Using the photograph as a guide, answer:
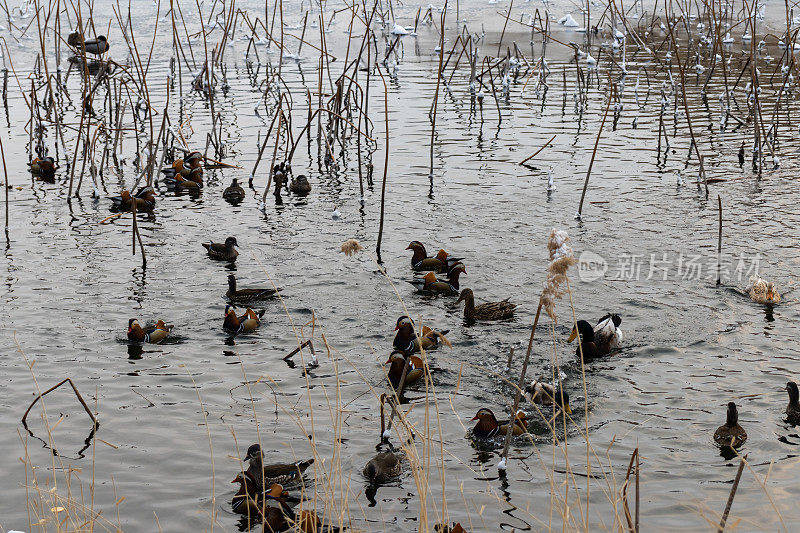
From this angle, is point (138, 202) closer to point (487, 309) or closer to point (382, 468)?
point (487, 309)

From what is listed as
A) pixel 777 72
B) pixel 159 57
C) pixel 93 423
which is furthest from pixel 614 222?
pixel 159 57

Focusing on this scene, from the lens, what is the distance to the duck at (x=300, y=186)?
12906 millimetres

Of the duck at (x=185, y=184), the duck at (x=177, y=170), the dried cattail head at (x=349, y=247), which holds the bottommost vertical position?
the duck at (x=185, y=184)

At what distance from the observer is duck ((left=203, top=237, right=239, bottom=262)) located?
408 inches

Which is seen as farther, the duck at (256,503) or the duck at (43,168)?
the duck at (43,168)

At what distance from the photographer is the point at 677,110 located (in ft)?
54.2

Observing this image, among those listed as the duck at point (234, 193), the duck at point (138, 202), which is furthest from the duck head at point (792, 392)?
the duck at point (138, 202)

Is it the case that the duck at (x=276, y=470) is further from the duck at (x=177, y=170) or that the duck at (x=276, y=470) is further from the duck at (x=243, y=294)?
the duck at (x=177, y=170)

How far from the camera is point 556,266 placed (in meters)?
3.61

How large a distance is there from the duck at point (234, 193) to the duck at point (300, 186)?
2.42 feet

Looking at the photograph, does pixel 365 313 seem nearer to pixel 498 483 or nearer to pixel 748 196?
pixel 498 483

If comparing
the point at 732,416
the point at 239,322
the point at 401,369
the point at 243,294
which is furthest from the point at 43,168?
the point at 732,416

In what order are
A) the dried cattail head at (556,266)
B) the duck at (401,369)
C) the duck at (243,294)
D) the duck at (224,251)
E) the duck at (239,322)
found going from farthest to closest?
the duck at (224,251)
the duck at (243,294)
the duck at (239,322)
the duck at (401,369)
the dried cattail head at (556,266)

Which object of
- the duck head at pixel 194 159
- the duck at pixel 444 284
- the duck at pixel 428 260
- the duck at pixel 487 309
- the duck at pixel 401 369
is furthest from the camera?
the duck head at pixel 194 159
